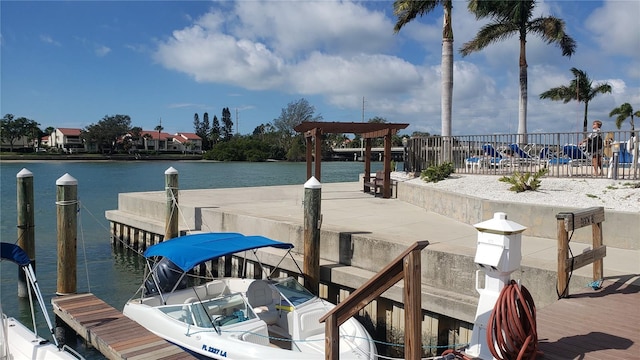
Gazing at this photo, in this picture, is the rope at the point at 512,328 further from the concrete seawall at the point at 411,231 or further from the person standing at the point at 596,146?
the person standing at the point at 596,146

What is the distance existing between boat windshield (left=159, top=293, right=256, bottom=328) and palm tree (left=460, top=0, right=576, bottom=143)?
20.1 metres

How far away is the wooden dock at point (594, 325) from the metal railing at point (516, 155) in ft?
29.0

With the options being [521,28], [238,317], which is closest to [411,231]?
[238,317]

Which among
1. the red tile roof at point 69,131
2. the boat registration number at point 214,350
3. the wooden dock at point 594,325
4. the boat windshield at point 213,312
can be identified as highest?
the red tile roof at point 69,131

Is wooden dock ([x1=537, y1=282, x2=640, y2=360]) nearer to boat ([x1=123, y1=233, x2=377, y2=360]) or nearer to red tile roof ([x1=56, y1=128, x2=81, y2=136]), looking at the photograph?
boat ([x1=123, y1=233, x2=377, y2=360])

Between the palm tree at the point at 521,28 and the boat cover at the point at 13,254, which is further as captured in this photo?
the palm tree at the point at 521,28

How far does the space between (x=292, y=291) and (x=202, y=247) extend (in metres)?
1.76

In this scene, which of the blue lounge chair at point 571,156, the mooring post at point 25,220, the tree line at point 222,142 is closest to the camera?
the mooring post at point 25,220

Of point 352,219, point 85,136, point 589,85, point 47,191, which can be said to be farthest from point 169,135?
point 352,219

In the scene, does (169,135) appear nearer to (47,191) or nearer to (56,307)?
(47,191)

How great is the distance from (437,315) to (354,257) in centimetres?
228

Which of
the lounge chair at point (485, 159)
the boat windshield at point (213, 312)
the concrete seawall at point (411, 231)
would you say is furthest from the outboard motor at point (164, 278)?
the lounge chair at point (485, 159)

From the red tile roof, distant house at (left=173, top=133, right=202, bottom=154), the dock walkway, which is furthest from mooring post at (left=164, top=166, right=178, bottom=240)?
distant house at (left=173, top=133, right=202, bottom=154)

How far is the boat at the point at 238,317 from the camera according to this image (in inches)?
282
